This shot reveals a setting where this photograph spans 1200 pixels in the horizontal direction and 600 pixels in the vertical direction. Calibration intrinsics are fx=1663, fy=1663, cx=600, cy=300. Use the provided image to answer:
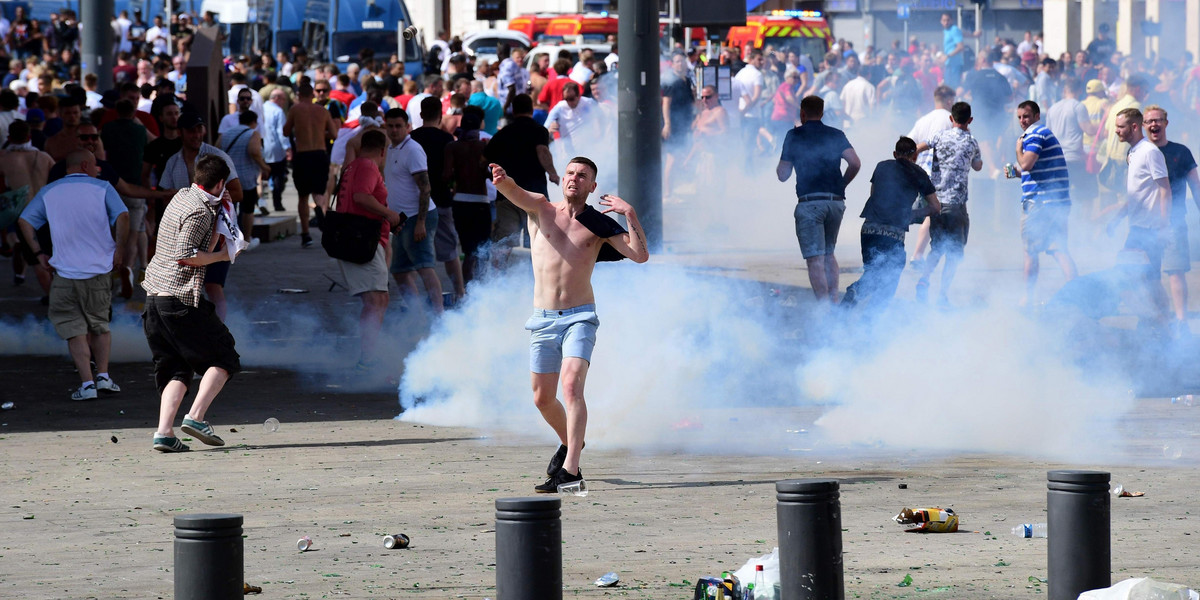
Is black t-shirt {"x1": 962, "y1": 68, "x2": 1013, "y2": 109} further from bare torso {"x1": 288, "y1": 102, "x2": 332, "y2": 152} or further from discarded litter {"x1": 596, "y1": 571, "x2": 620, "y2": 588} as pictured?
discarded litter {"x1": 596, "y1": 571, "x2": 620, "y2": 588}

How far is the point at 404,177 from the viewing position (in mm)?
11836

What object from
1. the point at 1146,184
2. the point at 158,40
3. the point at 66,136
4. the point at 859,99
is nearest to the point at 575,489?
the point at 1146,184

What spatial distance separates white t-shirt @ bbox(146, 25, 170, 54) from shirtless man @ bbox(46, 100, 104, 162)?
54.6 feet

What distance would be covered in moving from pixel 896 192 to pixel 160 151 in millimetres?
5712

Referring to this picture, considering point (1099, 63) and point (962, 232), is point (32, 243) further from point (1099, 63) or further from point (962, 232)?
point (1099, 63)

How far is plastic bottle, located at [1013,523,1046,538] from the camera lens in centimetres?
616

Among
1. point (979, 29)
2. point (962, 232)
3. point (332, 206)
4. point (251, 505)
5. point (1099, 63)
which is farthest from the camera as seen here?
point (979, 29)

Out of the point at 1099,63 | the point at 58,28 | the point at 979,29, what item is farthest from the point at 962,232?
the point at 58,28

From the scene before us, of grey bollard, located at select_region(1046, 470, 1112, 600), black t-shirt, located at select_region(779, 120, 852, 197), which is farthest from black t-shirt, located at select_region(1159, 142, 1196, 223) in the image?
grey bollard, located at select_region(1046, 470, 1112, 600)

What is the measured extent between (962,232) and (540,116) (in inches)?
267

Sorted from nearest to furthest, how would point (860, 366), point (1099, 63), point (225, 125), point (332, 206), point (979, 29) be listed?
point (860, 366) < point (332, 206) < point (225, 125) < point (1099, 63) < point (979, 29)

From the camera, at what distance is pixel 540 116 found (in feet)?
59.6

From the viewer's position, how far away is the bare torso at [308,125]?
1686cm

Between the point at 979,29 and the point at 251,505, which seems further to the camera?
the point at 979,29
